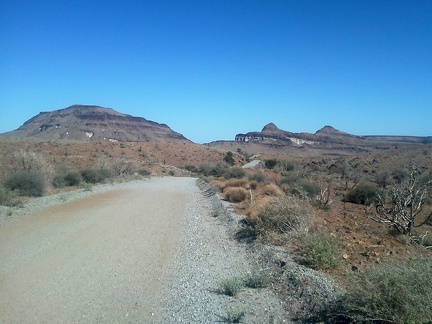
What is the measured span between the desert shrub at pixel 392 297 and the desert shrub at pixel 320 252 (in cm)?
247

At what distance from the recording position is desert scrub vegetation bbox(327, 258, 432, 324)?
5184mm

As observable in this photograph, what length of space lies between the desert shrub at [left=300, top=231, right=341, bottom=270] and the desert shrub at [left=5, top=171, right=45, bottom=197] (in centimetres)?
2153

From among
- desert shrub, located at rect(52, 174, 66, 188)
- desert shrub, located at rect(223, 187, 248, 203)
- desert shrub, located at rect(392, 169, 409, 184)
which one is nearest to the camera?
desert shrub, located at rect(223, 187, 248, 203)

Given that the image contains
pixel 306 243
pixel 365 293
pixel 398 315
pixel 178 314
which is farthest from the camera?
pixel 306 243

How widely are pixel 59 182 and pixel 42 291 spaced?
26.0 m

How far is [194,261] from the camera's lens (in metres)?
Result: 10.6

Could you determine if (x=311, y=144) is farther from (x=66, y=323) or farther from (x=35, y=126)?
(x=66, y=323)

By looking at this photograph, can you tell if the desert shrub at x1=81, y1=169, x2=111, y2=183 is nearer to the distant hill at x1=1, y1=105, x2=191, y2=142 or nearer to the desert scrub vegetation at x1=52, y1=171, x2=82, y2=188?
the desert scrub vegetation at x1=52, y1=171, x2=82, y2=188

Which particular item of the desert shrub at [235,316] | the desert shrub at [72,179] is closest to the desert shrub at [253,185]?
the desert shrub at [72,179]

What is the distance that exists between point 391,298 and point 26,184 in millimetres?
25459

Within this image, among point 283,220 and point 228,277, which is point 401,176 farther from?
point 228,277

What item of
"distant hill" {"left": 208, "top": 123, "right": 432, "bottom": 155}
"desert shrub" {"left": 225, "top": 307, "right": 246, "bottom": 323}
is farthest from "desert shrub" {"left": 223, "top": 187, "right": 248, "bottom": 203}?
"distant hill" {"left": 208, "top": 123, "right": 432, "bottom": 155}

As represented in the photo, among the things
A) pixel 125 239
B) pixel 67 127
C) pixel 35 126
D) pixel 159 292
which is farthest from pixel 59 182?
pixel 35 126

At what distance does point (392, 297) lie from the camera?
556 centimetres
